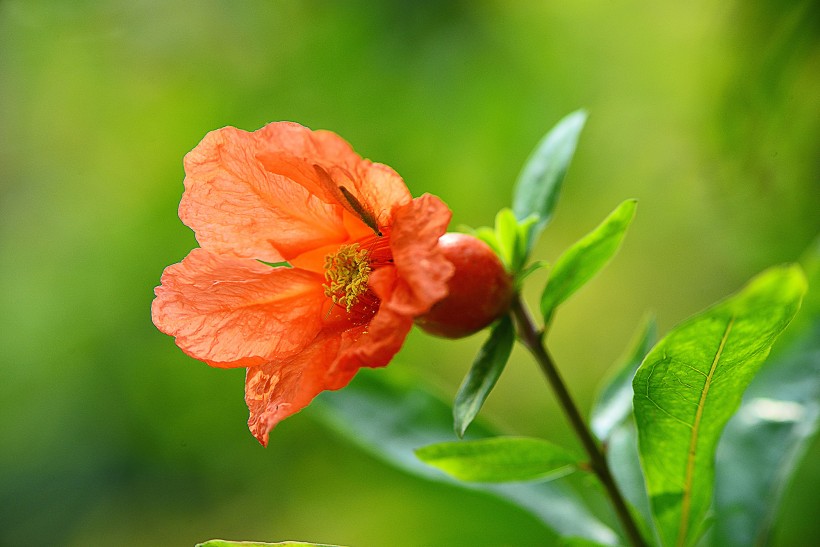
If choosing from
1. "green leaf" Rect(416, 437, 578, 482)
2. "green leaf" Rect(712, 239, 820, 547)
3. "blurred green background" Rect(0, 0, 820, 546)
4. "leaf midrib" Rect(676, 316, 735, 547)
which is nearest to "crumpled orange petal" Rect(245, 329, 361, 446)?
"green leaf" Rect(416, 437, 578, 482)

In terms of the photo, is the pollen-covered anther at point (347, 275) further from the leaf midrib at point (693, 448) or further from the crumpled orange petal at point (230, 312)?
the leaf midrib at point (693, 448)

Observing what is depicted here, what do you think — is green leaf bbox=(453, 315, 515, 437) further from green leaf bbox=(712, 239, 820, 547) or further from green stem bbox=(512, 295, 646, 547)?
green leaf bbox=(712, 239, 820, 547)

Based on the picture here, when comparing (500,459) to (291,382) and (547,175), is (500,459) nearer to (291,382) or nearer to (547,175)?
(291,382)

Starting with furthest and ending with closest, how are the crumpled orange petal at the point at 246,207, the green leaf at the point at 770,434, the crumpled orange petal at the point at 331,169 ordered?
the green leaf at the point at 770,434 < the crumpled orange petal at the point at 246,207 < the crumpled orange petal at the point at 331,169

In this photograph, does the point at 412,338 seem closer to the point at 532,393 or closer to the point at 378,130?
the point at 532,393

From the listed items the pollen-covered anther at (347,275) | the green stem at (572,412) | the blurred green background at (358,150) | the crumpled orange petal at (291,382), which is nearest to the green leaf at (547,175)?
the green stem at (572,412)

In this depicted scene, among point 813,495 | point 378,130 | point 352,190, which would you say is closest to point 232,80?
point 378,130
